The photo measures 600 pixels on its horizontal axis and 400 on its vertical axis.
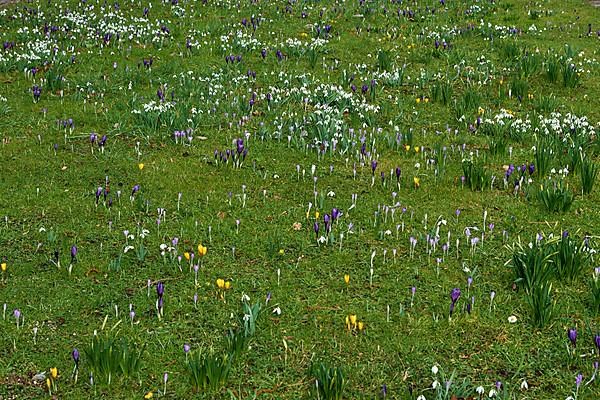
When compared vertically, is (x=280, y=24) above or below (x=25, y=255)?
above

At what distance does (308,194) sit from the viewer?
7.23m

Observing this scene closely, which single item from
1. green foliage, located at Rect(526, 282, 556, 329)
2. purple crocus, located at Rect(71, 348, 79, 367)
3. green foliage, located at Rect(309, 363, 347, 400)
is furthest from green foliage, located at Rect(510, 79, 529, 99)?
purple crocus, located at Rect(71, 348, 79, 367)

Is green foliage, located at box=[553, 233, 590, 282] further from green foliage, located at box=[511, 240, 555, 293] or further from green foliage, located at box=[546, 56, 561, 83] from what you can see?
green foliage, located at box=[546, 56, 561, 83]

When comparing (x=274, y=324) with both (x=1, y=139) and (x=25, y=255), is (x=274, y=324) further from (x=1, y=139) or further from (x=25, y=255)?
(x=1, y=139)

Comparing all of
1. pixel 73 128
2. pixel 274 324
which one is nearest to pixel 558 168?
pixel 274 324

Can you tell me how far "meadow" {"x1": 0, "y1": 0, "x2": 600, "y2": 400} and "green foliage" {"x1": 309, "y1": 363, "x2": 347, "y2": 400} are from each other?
1 centimetres

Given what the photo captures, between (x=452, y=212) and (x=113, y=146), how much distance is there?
13.6 feet

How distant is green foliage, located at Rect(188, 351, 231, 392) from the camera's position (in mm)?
4312

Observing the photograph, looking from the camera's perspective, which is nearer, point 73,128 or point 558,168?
point 558,168

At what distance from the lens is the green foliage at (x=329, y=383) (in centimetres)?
418

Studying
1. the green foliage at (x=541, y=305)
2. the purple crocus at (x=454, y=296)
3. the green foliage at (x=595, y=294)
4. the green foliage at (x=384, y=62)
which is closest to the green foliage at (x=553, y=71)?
the green foliage at (x=384, y=62)

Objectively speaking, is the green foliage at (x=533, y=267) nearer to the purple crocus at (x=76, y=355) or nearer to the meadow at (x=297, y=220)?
the meadow at (x=297, y=220)

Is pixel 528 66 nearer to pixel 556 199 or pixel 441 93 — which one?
pixel 441 93

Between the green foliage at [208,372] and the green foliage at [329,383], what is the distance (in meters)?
0.58
